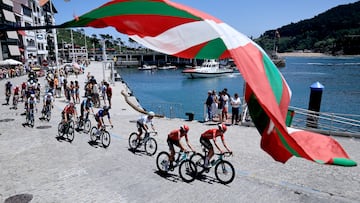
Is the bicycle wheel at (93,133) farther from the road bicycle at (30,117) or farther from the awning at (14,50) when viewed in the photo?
the awning at (14,50)

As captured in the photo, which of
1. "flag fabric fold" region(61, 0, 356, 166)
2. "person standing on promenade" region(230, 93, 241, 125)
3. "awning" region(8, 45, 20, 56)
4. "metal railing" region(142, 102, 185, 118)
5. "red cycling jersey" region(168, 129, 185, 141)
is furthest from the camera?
"awning" region(8, 45, 20, 56)

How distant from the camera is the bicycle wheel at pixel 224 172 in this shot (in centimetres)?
871

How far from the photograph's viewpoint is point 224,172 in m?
8.83

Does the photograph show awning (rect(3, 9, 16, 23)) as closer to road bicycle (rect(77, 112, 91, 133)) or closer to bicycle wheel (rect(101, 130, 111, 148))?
road bicycle (rect(77, 112, 91, 133))

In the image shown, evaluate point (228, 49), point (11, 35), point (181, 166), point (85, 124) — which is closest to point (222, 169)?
point (181, 166)

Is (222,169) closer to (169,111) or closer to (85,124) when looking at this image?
(85,124)

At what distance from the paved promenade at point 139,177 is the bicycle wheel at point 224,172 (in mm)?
200

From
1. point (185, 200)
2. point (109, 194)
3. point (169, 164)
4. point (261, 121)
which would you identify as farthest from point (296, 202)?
point (261, 121)

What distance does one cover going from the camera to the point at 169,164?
31.4 ft

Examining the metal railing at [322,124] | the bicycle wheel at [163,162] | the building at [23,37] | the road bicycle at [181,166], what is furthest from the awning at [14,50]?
the road bicycle at [181,166]

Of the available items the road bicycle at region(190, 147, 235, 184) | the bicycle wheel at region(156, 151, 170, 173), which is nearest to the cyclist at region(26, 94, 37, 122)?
the bicycle wheel at region(156, 151, 170, 173)

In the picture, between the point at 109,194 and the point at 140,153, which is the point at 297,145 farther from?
the point at 140,153

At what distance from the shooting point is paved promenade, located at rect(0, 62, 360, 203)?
7.98 metres

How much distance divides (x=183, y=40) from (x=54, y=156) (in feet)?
34.6
